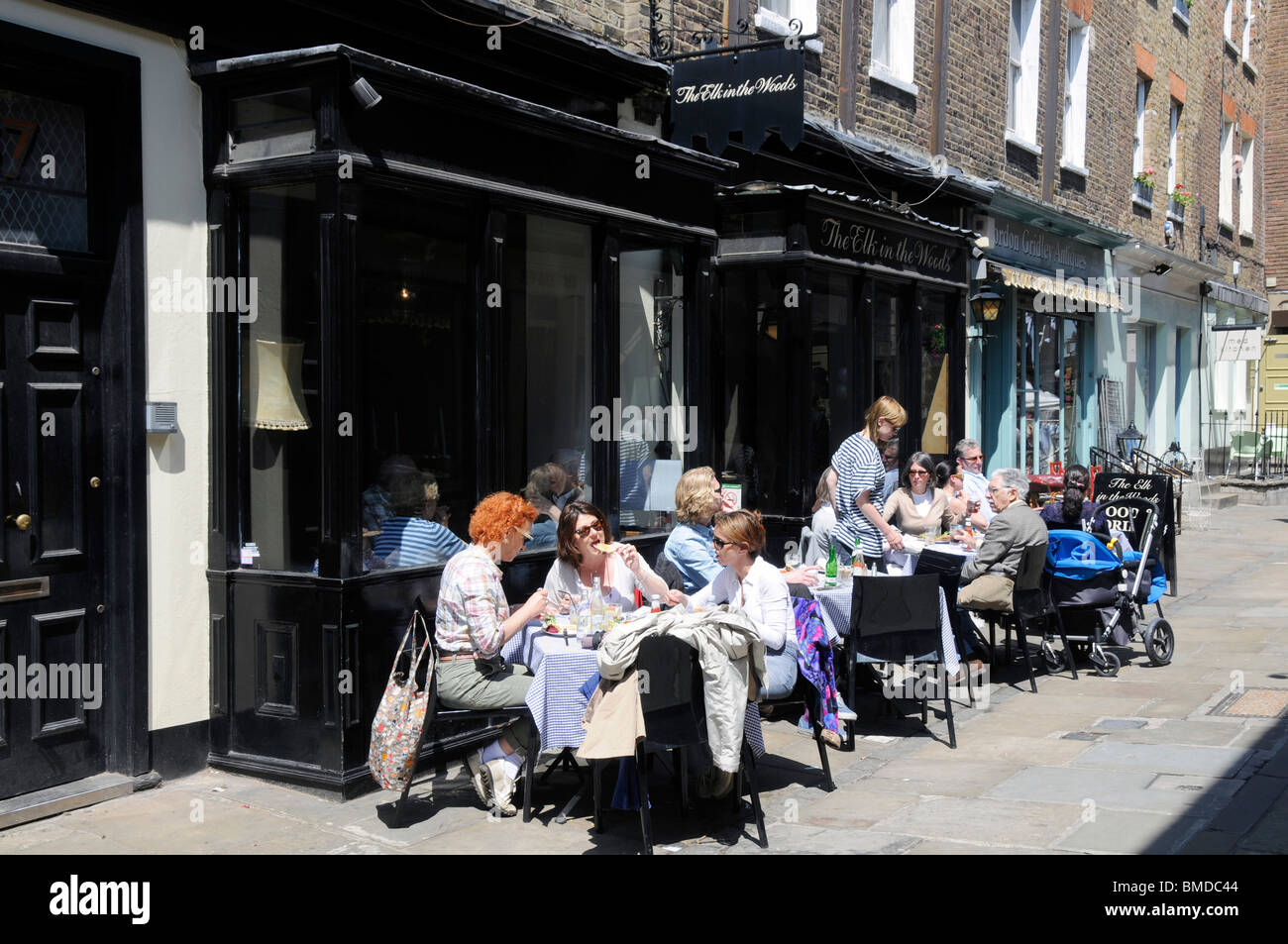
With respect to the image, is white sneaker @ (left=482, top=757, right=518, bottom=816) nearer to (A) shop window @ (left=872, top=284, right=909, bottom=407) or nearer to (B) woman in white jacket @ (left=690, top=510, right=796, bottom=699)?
(B) woman in white jacket @ (left=690, top=510, right=796, bottom=699)

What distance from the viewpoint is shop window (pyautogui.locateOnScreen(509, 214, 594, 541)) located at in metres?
8.04

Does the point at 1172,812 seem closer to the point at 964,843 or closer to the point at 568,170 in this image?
the point at 964,843

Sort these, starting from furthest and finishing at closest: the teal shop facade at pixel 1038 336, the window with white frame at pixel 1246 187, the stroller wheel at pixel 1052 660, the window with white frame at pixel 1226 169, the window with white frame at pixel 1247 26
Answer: the window with white frame at pixel 1246 187 < the window with white frame at pixel 1247 26 < the window with white frame at pixel 1226 169 < the teal shop facade at pixel 1038 336 < the stroller wheel at pixel 1052 660

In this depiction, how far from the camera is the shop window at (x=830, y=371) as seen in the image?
36.8 feet

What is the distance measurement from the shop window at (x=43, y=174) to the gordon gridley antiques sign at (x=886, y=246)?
6.35 m

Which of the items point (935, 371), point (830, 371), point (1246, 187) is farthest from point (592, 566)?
point (1246, 187)

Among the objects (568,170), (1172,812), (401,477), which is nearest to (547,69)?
(568,170)

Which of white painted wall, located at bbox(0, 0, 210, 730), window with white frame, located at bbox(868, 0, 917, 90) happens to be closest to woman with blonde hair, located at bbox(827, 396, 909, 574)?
white painted wall, located at bbox(0, 0, 210, 730)

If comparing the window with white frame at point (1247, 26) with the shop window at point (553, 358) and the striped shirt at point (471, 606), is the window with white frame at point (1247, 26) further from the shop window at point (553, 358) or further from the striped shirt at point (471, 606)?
the striped shirt at point (471, 606)

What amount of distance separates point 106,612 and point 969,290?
11.2m

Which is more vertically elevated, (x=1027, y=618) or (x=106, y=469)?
(x=106, y=469)

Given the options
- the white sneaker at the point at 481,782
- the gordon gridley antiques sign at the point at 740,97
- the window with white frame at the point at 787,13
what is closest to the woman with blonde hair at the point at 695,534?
the white sneaker at the point at 481,782

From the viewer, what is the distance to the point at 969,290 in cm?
1479

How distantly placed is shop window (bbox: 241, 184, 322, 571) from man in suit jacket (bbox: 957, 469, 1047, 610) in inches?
181
